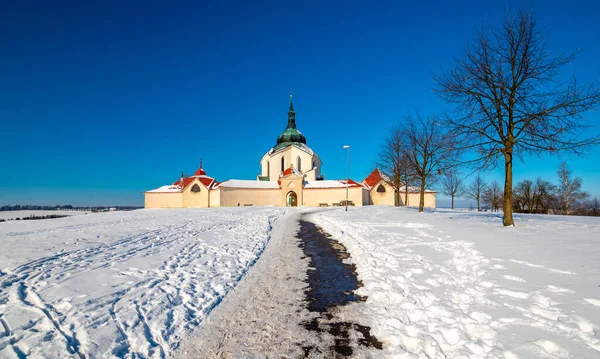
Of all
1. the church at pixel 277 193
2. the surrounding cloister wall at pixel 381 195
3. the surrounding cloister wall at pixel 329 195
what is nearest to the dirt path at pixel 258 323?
the church at pixel 277 193

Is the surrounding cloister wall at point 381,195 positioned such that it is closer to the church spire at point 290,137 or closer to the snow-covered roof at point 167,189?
the church spire at point 290,137

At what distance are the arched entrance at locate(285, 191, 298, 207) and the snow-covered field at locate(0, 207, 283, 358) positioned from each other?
46785mm

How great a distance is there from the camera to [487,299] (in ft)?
15.9

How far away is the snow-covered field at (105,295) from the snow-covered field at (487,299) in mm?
2962

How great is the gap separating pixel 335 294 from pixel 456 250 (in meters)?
4.80

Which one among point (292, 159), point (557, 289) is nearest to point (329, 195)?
point (292, 159)

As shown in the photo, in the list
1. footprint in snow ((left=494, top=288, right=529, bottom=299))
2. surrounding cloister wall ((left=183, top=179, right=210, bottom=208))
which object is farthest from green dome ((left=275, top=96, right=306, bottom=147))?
footprint in snow ((left=494, top=288, right=529, bottom=299))

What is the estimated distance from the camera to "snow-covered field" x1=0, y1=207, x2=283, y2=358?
3725mm

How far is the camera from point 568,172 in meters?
40.4

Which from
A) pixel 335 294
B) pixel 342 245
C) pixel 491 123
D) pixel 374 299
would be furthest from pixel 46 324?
pixel 491 123

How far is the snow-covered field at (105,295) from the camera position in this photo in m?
3.72

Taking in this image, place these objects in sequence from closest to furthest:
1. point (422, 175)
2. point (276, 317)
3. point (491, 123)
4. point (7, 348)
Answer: point (7, 348), point (276, 317), point (491, 123), point (422, 175)

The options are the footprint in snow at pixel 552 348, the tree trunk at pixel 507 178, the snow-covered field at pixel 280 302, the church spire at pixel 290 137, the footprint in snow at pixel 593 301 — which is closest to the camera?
the footprint in snow at pixel 552 348

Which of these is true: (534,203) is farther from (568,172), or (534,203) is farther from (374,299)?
(374,299)
